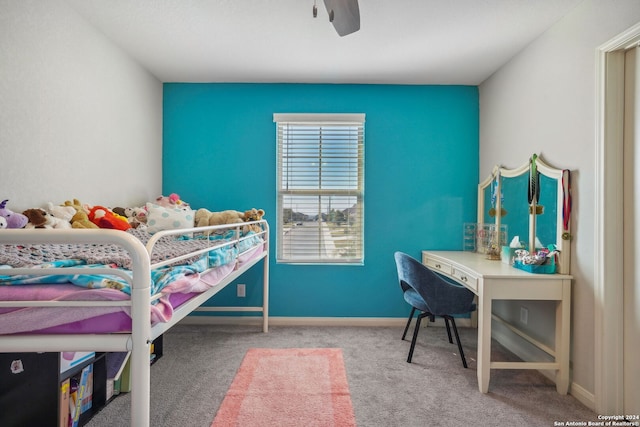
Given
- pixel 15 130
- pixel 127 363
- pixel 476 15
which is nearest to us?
pixel 15 130

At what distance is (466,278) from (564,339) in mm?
594

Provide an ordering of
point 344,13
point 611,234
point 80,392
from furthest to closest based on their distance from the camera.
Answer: point 611,234, point 80,392, point 344,13

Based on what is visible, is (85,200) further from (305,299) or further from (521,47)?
(521,47)

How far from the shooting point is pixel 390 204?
10.2 feet

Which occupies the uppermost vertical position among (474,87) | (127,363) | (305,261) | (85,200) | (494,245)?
(474,87)

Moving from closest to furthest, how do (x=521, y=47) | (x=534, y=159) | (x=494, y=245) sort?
(x=534, y=159), (x=521, y=47), (x=494, y=245)

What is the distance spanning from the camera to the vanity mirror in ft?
6.63

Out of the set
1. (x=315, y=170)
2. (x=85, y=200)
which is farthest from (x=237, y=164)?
(x=85, y=200)

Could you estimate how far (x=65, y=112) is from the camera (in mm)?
1958

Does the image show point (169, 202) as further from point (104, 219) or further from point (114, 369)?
point (114, 369)

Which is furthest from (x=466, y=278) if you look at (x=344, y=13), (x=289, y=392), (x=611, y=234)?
(x=344, y=13)

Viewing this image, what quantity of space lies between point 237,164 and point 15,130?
1.64 metres

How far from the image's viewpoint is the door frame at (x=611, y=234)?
1722mm

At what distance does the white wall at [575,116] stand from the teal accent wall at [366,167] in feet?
2.26
